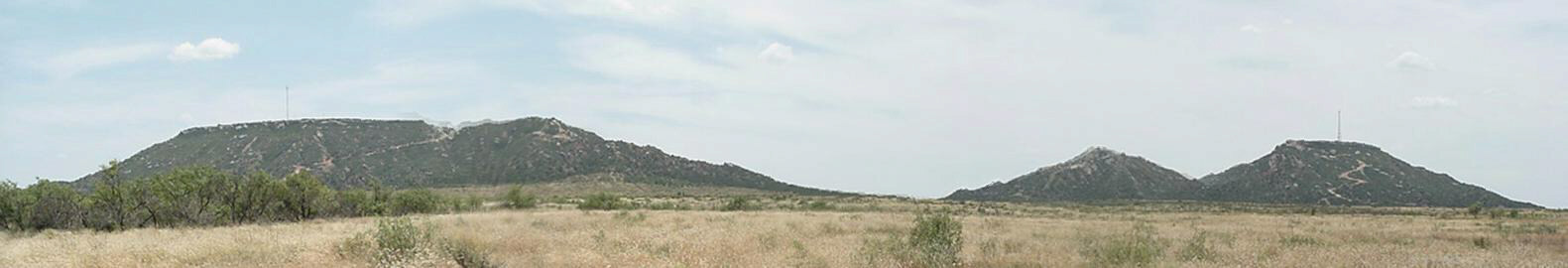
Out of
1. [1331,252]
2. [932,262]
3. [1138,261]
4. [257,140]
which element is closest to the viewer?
[932,262]

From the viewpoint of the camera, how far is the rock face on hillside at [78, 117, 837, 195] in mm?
91625

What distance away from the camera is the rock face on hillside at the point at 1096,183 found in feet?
344

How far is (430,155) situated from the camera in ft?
352

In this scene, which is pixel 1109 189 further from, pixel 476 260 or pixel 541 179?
pixel 476 260

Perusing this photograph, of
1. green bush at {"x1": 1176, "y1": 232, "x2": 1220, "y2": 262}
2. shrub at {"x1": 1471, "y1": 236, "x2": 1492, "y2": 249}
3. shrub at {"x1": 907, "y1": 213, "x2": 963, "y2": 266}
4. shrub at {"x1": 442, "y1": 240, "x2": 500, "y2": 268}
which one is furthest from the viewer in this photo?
shrub at {"x1": 1471, "y1": 236, "x2": 1492, "y2": 249}

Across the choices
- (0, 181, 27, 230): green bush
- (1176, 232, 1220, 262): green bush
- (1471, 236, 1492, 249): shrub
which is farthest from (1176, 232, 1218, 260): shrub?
(0, 181, 27, 230): green bush

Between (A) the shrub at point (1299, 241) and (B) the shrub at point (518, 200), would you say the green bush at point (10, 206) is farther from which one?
(A) the shrub at point (1299, 241)

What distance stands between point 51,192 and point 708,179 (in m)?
77.2

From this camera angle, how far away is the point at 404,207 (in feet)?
166

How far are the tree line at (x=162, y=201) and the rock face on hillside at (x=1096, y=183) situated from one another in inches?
2990

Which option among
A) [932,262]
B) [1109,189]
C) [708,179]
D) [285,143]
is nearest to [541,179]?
[708,179]

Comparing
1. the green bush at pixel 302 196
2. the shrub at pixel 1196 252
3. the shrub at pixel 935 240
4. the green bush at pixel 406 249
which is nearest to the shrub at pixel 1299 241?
the shrub at pixel 1196 252

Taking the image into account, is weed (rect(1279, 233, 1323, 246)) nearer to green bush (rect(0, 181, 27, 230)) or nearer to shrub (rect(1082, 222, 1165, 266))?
shrub (rect(1082, 222, 1165, 266))

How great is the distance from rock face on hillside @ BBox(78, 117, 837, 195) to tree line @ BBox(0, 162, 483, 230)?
50.0 meters
